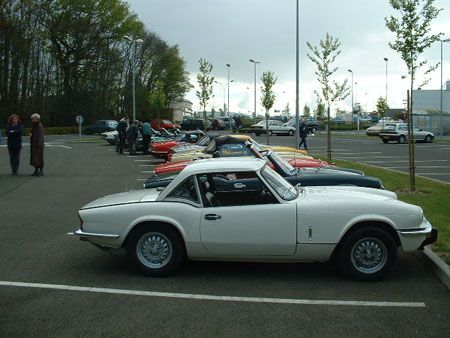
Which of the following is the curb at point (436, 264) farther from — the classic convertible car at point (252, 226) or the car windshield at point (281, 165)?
the car windshield at point (281, 165)

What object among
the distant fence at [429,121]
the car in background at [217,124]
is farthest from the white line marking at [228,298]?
the car in background at [217,124]

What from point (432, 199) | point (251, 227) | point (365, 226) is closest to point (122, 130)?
point (432, 199)

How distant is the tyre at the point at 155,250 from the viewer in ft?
19.1

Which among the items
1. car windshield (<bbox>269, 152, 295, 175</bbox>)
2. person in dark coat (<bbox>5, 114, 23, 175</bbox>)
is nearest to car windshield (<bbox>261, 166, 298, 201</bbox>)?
car windshield (<bbox>269, 152, 295, 175</bbox>)

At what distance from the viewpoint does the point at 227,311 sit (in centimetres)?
478

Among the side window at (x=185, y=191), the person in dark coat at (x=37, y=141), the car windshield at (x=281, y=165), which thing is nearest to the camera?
the side window at (x=185, y=191)

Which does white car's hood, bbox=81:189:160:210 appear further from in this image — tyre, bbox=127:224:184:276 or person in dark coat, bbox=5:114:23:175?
person in dark coat, bbox=5:114:23:175

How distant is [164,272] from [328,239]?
6.17ft

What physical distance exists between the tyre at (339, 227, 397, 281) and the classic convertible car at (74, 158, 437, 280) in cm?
1

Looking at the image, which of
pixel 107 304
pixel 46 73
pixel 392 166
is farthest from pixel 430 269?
pixel 46 73

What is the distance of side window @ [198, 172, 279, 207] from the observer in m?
5.84

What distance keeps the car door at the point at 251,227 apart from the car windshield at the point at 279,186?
0.16m

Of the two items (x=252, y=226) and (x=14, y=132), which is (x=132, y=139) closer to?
(x=14, y=132)

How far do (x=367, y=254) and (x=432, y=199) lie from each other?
18.8ft
